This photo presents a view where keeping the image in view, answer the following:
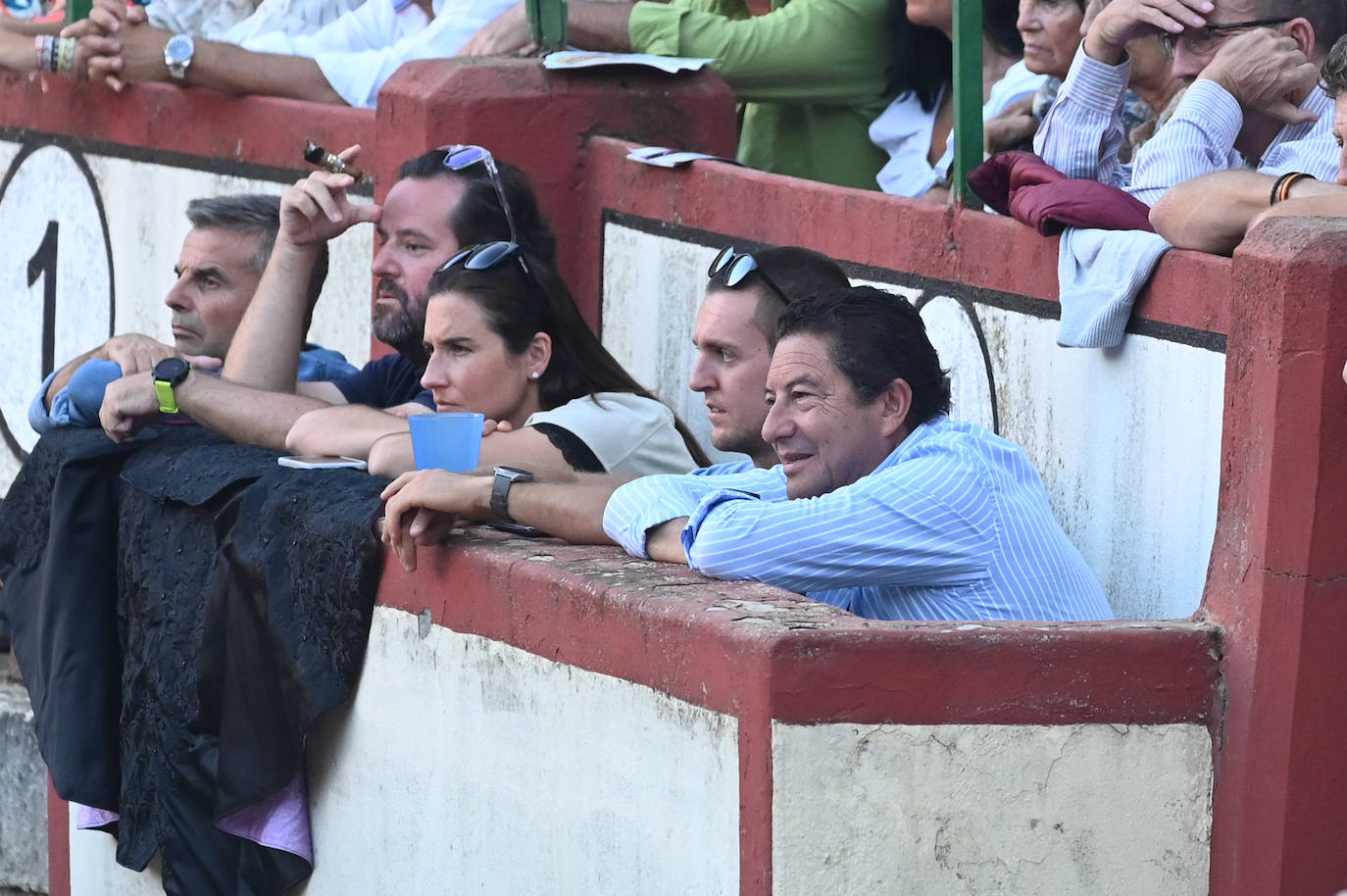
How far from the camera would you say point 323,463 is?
448 centimetres

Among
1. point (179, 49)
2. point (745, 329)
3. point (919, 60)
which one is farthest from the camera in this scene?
point (179, 49)

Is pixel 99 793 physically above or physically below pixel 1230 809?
below

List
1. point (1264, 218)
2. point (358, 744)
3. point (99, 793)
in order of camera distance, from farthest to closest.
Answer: point (99, 793) < point (358, 744) < point (1264, 218)

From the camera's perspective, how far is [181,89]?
7.10 m

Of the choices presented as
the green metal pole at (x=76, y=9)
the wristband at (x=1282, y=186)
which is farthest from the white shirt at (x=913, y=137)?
the green metal pole at (x=76, y=9)

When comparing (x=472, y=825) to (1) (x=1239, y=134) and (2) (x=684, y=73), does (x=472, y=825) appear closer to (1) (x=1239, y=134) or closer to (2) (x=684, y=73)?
(1) (x=1239, y=134)

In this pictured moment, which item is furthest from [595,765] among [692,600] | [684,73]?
[684,73]

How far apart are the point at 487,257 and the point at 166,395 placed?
794 millimetres

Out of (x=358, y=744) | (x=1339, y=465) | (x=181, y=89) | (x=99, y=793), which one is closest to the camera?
(x=1339, y=465)

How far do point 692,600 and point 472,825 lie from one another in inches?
30.6

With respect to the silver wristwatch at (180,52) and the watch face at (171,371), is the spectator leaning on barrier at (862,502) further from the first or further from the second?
the silver wristwatch at (180,52)

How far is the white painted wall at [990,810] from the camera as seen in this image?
296cm

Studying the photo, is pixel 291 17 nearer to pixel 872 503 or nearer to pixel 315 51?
pixel 315 51

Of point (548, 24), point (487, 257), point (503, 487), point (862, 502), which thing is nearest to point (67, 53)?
point (548, 24)
